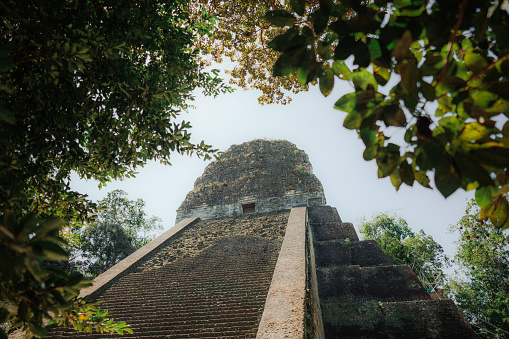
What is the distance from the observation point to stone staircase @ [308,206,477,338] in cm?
546

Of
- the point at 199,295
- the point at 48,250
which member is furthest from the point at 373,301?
the point at 48,250

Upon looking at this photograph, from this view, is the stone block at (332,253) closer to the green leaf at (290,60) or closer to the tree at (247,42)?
the tree at (247,42)

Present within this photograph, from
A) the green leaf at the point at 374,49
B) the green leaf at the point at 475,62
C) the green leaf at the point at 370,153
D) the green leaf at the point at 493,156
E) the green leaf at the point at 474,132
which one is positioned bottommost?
the green leaf at the point at 493,156

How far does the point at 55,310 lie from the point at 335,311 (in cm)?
632

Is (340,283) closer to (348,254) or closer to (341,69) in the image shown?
(348,254)

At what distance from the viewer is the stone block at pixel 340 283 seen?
6652mm

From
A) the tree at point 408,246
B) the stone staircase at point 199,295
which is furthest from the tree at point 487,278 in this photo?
the stone staircase at point 199,295

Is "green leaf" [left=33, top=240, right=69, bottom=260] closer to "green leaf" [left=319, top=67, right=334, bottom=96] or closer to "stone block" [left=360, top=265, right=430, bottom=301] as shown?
"green leaf" [left=319, top=67, right=334, bottom=96]

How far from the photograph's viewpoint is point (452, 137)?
0.88 meters

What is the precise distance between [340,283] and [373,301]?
892 mm

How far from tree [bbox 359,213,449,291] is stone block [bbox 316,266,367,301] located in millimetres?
7368

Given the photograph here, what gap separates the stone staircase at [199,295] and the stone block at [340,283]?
5.21 ft

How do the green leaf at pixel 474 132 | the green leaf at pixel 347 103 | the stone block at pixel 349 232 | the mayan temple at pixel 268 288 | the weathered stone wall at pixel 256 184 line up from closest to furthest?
1. the green leaf at pixel 474 132
2. the green leaf at pixel 347 103
3. the mayan temple at pixel 268 288
4. the stone block at pixel 349 232
5. the weathered stone wall at pixel 256 184

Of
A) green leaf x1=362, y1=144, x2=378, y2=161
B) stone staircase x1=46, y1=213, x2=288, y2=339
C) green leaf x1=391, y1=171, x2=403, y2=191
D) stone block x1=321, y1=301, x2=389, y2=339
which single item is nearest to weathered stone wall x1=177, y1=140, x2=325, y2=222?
stone staircase x1=46, y1=213, x2=288, y2=339
